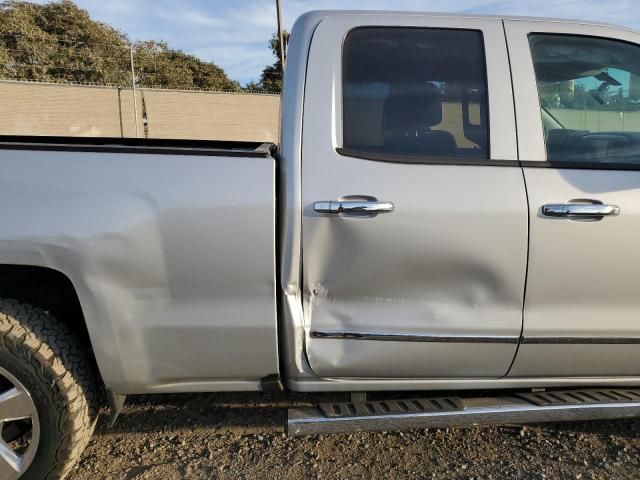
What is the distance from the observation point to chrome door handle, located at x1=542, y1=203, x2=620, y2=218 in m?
2.19

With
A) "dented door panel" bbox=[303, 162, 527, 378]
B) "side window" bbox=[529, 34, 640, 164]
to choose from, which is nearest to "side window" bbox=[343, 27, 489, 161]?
"dented door panel" bbox=[303, 162, 527, 378]

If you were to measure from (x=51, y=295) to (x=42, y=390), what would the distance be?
0.43 m

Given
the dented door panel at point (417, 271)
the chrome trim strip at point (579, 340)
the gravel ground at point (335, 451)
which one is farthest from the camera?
the gravel ground at point (335, 451)

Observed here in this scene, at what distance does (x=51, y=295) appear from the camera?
2.38 meters

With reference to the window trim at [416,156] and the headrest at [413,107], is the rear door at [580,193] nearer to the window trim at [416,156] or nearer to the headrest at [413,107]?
the window trim at [416,156]

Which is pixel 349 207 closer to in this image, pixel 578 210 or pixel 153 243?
pixel 153 243

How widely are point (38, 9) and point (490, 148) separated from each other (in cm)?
3448

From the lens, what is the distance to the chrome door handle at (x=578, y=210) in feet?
7.18

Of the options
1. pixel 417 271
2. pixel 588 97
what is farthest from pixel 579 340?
pixel 588 97

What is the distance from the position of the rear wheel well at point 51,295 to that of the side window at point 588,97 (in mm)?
2132

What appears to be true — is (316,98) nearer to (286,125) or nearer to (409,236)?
(286,125)

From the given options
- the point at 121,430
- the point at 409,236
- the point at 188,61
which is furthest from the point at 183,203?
the point at 188,61

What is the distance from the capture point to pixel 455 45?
2.34 metres

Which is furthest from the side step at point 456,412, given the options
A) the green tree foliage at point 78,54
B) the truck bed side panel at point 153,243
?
the green tree foliage at point 78,54
